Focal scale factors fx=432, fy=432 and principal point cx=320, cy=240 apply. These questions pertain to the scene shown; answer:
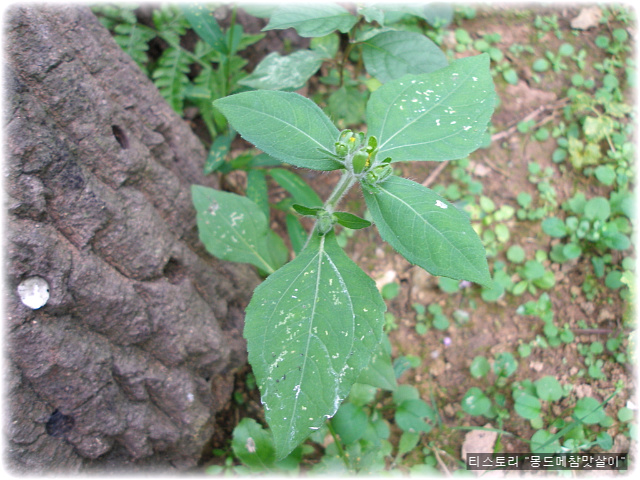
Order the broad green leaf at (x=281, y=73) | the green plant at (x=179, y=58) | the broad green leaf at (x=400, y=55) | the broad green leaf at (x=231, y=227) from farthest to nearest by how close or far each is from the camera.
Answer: the green plant at (x=179, y=58) → the broad green leaf at (x=281, y=73) → the broad green leaf at (x=400, y=55) → the broad green leaf at (x=231, y=227)

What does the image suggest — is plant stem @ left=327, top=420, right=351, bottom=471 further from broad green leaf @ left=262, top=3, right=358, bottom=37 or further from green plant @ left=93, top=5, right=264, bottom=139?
broad green leaf @ left=262, top=3, right=358, bottom=37

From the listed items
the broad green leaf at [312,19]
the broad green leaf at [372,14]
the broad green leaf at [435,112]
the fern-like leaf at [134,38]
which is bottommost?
the fern-like leaf at [134,38]

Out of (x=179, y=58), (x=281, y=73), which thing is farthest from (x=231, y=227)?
(x=179, y=58)

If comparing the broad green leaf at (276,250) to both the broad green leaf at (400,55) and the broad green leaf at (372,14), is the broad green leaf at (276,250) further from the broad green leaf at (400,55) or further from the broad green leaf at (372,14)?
the broad green leaf at (372,14)

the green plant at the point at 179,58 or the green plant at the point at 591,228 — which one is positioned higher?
the green plant at the point at 179,58

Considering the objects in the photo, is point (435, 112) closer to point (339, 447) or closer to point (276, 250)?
Answer: point (276, 250)

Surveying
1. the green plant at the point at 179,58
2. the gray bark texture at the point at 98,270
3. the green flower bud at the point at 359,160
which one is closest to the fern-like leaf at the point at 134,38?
the green plant at the point at 179,58
